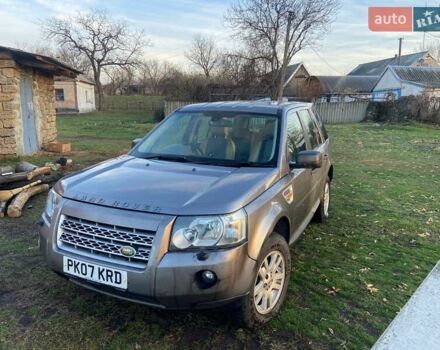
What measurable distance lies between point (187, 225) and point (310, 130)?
279cm

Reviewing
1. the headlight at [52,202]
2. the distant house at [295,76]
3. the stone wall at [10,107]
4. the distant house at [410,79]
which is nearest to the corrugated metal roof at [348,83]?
the distant house at [295,76]

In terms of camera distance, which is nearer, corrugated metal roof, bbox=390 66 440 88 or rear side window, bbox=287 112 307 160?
rear side window, bbox=287 112 307 160

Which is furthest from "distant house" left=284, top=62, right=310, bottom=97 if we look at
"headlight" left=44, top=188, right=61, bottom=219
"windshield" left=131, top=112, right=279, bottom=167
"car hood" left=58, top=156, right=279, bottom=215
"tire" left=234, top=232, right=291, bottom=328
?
"headlight" left=44, top=188, right=61, bottom=219

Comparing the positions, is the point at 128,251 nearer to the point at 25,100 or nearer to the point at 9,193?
the point at 9,193

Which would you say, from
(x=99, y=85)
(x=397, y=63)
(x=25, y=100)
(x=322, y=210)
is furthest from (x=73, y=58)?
(x=322, y=210)

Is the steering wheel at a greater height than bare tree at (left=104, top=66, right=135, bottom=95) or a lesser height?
lesser

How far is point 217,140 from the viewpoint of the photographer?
3.74 metres

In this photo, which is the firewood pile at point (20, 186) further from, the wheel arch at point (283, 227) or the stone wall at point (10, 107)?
the wheel arch at point (283, 227)

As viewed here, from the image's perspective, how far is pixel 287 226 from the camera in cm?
334

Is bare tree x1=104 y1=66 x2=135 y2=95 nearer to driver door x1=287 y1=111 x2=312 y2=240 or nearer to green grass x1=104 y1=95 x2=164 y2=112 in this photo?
green grass x1=104 y1=95 x2=164 y2=112

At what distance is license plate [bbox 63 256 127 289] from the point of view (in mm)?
2461

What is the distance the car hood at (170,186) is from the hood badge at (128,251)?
0.86 feet

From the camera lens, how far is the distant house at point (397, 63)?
5134 cm

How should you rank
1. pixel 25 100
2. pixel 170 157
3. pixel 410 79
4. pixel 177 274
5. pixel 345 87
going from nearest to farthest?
pixel 177 274 → pixel 170 157 → pixel 25 100 → pixel 410 79 → pixel 345 87
